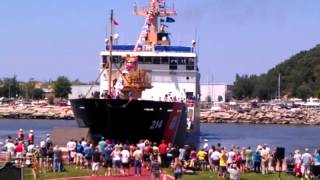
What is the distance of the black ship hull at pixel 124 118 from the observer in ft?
143

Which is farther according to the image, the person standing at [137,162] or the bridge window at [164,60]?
the bridge window at [164,60]

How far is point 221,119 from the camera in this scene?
159 metres

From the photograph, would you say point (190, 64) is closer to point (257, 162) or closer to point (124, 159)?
point (257, 162)

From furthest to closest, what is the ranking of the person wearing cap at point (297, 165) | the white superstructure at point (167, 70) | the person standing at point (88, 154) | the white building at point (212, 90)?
1. the white building at point (212, 90)
2. the white superstructure at point (167, 70)
3. the person standing at point (88, 154)
4. the person wearing cap at point (297, 165)

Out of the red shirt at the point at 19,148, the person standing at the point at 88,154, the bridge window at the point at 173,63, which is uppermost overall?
the bridge window at the point at 173,63

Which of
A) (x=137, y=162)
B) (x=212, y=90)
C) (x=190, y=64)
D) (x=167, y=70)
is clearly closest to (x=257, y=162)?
(x=137, y=162)

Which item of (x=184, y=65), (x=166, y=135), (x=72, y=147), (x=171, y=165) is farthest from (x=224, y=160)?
(x=184, y=65)

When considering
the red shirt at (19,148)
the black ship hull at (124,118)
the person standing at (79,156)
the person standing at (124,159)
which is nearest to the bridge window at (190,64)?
the black ship hull at (124,118)

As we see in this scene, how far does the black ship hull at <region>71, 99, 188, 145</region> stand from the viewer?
43.4m

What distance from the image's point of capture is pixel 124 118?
43.7m

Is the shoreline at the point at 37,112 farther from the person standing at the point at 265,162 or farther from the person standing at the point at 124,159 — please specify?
the person standing at the point at 124,159

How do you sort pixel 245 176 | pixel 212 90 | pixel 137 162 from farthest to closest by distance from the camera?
pixel 212 90, pixel 245 176, pixel 137 162

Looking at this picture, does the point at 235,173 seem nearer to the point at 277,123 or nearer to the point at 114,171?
the point at 114,171

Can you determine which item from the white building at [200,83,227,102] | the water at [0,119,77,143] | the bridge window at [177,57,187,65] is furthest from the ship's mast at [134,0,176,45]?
the white building at [200,83,227,102]
